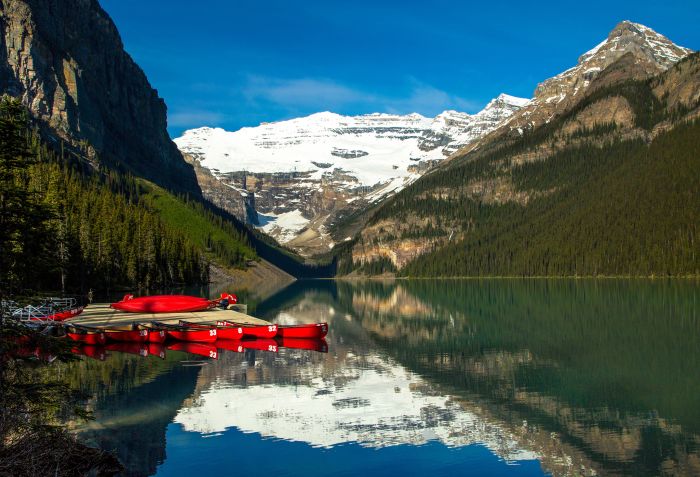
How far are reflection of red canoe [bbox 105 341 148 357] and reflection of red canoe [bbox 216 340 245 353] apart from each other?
20.7 feet

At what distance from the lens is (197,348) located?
59.2 m

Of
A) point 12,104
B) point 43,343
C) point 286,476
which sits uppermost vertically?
point 12,104

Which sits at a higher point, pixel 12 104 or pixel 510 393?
pixel 12 104

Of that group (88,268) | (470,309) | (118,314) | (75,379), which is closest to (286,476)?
(75,379)

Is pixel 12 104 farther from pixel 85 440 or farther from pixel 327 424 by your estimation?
pixel 327 424

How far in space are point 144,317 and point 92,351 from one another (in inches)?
762

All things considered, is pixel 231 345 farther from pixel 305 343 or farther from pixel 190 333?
pixel 305 343

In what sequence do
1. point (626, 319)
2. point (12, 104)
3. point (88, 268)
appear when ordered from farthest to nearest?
point (88, 268) → point (626, 319) → point (12, 104)

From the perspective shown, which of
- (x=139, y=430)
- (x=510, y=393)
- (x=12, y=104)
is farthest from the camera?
(x=510, y=393)

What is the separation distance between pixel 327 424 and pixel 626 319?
53414 millimetres

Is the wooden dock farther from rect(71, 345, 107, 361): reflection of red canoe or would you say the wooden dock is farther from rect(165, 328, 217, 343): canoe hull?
rect(71, 345, 107, 361): reflection of red canoe

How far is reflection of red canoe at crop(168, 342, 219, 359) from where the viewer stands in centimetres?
5531

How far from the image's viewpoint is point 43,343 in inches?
805

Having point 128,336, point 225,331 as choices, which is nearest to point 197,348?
point 225,331
